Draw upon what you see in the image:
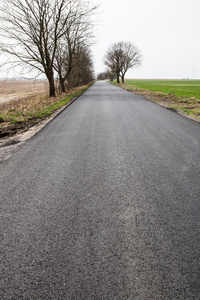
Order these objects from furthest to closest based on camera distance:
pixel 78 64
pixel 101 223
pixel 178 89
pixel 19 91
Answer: pixel 19 91, pixel 178 89, pixel 78 64, pixel 101 223

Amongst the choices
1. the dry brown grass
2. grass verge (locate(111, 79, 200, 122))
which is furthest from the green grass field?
the dry brown grass

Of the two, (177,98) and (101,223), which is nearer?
(101,223)

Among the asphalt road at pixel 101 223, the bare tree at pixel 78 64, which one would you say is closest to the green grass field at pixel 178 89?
the bare tree at pixel 78 64

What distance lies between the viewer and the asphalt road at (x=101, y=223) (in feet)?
5.34

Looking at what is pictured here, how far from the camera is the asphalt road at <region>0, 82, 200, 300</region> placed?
163cm

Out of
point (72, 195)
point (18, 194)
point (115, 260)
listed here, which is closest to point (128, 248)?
point (115, 260)

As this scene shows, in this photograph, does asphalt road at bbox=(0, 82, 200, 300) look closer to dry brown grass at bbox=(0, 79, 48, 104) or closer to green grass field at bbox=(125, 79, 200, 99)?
dry brown grass at bbox=(0, 79, 48, 104)

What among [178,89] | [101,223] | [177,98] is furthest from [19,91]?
[101,223]

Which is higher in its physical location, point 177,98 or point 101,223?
point 177,98

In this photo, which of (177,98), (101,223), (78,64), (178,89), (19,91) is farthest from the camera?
(19,91)

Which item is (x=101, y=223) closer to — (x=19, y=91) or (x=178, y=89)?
(x=178, y=89)

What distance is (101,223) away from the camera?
2301 mm

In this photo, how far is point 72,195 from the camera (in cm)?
287

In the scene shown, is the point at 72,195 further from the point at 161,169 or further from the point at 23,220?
the point at 161,169
